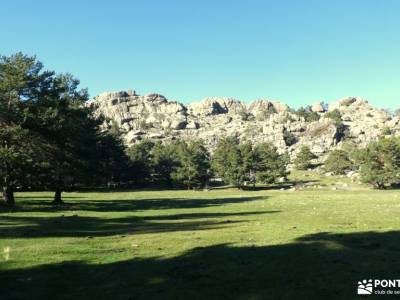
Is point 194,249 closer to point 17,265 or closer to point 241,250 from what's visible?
point 241,250

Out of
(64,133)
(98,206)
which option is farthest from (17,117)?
(98,206)

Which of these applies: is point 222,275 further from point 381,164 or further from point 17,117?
point 381,164

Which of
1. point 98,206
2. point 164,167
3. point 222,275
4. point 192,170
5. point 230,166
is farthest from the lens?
point 164,167

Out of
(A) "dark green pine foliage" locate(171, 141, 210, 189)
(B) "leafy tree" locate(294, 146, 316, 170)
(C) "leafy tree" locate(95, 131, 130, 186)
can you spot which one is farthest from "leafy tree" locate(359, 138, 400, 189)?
(C) "leafy tree" locate(95, 131, 130, 186)

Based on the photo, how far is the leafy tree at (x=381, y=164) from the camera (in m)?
106

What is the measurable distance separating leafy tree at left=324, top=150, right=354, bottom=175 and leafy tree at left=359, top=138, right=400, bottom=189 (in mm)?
38260

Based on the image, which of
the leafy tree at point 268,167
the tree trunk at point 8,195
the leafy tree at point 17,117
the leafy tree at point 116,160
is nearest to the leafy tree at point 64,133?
the leafy tree at point 17,117

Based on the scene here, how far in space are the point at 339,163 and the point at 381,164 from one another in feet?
136

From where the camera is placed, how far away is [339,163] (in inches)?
5940

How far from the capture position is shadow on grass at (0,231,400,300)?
422 inches

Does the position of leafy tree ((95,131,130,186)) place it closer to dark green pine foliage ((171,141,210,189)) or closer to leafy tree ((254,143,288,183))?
A: dark green pine foliage ((171,141,210,189))

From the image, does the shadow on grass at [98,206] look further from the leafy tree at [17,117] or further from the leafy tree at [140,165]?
the leafy tree at [140,165]

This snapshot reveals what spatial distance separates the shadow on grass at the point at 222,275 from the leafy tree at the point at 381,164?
96.4m

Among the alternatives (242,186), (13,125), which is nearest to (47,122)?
(13,125)
